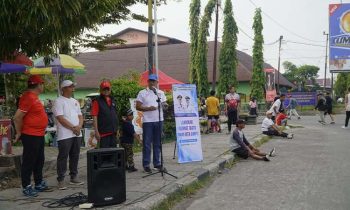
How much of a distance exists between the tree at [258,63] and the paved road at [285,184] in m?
29.9

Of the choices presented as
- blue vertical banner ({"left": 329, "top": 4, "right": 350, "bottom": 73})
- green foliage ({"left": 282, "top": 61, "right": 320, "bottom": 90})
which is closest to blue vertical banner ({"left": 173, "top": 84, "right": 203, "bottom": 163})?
blue vertical banner ({"left": 329, "top": 4, "right": 350, "bottom": 73})

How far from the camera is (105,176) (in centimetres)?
605

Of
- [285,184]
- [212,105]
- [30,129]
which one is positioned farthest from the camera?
[212,105]

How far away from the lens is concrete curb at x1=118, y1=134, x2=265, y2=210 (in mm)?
6227

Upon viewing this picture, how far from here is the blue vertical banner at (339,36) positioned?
36906 millimetres

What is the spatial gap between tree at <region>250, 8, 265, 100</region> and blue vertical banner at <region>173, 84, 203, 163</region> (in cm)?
3248

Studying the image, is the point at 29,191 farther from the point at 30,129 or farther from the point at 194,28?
the point at 194,28

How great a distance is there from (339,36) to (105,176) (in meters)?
35.0

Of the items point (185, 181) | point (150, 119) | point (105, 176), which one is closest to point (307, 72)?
point (150, 119)

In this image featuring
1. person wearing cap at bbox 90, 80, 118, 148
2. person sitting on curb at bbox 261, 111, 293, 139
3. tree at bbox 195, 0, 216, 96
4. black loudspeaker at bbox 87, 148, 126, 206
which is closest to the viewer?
black loudspeaker at bbox 87, 148, 126, 206

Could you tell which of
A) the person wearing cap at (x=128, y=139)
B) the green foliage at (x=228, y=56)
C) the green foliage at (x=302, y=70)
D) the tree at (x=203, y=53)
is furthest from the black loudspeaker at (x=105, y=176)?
the green foliage at (x=302, y=70)

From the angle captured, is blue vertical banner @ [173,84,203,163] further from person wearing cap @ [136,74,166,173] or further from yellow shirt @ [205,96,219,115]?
yellow shirt @ [205,96,219,115]

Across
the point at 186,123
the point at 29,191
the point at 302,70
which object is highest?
the point at 302,70

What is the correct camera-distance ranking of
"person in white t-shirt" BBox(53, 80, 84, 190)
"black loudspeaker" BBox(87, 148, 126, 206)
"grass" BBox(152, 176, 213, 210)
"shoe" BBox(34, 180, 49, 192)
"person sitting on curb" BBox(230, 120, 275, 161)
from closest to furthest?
"black loudspeaker" BBox(87, 148, 126, 206) → "grass" BBox(152, 176, 213, 210) → "shoe" BBox(34, 180, 49, 192) → "person in white t-shirt" BBox(53, 80, 84, 190) → "person sitting on curb" BBox(230, 120, 275, 161)
